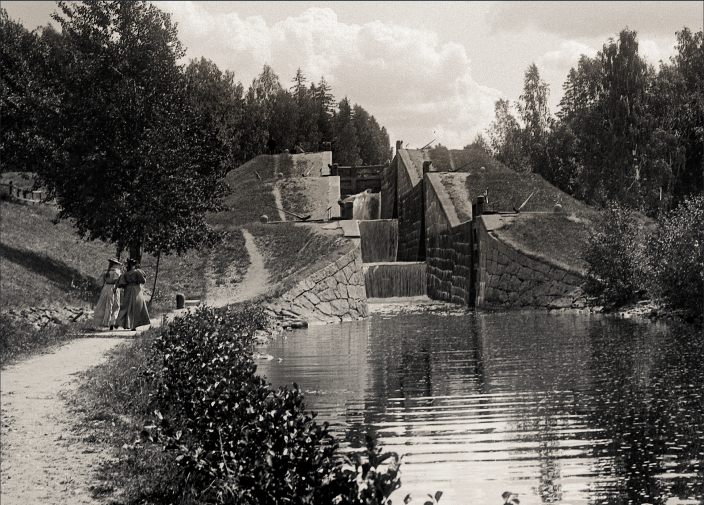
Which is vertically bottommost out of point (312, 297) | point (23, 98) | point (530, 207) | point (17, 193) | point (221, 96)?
point (312, 297)

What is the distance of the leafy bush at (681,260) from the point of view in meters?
24.8

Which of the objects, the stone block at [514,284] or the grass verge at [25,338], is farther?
the stone block at [514,284]

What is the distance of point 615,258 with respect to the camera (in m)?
29.7

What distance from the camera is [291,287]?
3009 centimetres

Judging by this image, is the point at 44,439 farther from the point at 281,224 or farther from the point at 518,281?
the point at 281,224

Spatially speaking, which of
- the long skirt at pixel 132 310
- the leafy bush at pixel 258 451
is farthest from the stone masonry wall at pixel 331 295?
the leafy bush at pixel 258 451

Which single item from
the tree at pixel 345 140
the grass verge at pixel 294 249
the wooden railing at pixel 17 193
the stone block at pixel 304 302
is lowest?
the stone block at pixel 304 302

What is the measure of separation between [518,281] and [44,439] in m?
25.8

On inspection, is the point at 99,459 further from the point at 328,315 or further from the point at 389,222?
the point at 389,222

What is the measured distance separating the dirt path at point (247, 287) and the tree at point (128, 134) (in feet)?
16.5

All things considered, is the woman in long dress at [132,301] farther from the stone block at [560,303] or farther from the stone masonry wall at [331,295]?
the stone block at [560,303]

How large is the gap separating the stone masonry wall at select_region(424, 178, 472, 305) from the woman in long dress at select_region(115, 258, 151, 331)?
18.1m

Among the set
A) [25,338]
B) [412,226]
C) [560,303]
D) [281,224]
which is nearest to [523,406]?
[25,338]

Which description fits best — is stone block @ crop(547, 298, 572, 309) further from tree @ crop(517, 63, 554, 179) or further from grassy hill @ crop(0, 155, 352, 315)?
tree @ crop(517, 63, 554, 179)
